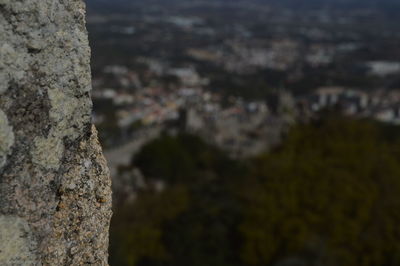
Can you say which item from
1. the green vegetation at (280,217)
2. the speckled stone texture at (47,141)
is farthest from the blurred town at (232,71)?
the speckled stone texture at (47,141)

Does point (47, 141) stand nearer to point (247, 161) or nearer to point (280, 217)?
point (280, 217)

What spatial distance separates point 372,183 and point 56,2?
19.0 metres

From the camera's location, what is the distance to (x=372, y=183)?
19.1 metres

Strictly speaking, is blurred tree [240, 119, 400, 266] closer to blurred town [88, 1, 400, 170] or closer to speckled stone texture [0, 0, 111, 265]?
blurred town [88, 1, 400, 170]

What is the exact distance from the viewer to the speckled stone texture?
3.73ft

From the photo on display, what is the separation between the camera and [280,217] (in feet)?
56.5

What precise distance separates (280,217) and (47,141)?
54.0ft

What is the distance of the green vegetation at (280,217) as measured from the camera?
15.9 meters

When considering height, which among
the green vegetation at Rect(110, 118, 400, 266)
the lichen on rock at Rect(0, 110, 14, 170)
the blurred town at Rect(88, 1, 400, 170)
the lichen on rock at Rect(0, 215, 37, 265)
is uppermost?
the lichen on rock at Rect(0, 110, 14, 170)

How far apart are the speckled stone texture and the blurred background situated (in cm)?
1215

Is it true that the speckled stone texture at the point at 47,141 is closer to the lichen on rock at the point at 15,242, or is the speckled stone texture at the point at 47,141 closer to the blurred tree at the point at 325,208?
the lichen on rock at the point at 15,242

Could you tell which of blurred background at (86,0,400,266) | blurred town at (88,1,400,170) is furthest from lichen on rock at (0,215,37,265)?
blurred town at (88,1,400,170)

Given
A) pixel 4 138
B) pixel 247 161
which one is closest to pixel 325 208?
pixel 247 161

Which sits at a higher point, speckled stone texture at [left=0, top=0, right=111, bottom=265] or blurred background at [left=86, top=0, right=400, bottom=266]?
speckled stone texture at [left=0, top=0, right=111, bottom=265]
